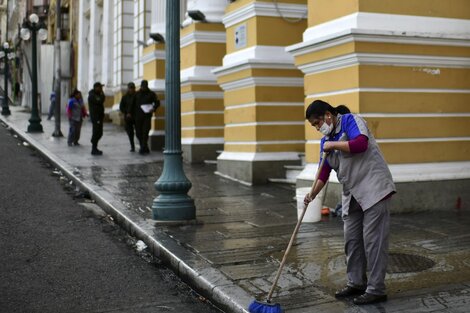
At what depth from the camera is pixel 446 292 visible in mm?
4840

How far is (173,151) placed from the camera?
7.87 m

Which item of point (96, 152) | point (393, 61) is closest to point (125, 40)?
point (96, 152)

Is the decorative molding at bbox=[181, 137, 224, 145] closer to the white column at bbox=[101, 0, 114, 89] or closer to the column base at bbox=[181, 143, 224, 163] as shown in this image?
the column base at bbox=[181, 143, 224, 163]

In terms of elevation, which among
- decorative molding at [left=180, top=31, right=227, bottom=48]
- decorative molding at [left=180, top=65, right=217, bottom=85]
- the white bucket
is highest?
decorative molding at [left=180, top=31, right=227, bottom=48]

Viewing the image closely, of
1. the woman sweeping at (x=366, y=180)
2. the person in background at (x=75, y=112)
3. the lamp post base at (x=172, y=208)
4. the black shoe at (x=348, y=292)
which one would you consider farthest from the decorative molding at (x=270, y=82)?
the black shoe at (x=348, y=292)

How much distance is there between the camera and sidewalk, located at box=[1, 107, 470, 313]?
4797 mm

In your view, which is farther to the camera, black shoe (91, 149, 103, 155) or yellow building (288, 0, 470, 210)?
black shoe (91, 149, 103, 155)

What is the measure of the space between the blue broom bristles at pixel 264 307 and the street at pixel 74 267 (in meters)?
0.65

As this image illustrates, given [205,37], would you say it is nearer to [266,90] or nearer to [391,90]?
[266,90]

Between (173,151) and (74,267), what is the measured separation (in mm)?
2283

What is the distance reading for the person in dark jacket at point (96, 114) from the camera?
15.8 m

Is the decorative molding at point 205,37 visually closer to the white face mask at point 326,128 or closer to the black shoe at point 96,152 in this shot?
the black shoe at point 96,152

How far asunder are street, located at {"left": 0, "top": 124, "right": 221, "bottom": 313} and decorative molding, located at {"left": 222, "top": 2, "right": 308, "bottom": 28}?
4.95m

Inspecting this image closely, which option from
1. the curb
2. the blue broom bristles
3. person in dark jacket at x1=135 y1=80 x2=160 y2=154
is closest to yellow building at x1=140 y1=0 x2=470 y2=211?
the curb
